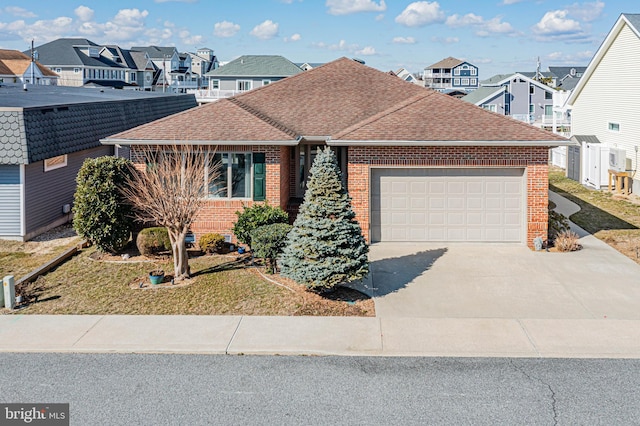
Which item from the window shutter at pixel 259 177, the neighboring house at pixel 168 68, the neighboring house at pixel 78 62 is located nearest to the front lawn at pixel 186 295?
the window shutter at pixel 259 177

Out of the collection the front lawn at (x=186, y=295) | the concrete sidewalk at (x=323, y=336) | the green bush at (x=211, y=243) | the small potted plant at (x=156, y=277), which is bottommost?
the concrete sidewalk at (x=323, y=336)

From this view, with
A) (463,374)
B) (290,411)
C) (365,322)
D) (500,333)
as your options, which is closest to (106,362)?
(290,411)

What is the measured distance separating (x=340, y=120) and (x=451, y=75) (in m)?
101

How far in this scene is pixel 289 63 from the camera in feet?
242

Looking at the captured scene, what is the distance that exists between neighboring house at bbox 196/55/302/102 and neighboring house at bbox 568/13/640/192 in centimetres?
4463

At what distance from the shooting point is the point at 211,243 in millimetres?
16766

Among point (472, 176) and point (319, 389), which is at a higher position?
point (472, 176)

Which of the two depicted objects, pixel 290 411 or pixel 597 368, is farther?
pixel 597 368

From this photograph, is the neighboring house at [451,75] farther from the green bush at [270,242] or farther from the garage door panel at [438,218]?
the green bush at [270,242]

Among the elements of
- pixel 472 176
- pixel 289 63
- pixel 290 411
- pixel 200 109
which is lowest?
pixel 290 411

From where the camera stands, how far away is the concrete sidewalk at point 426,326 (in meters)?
10.4

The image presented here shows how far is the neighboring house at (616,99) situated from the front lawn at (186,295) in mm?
20616

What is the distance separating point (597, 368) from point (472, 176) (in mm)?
8739

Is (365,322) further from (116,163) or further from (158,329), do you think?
(116,163)
